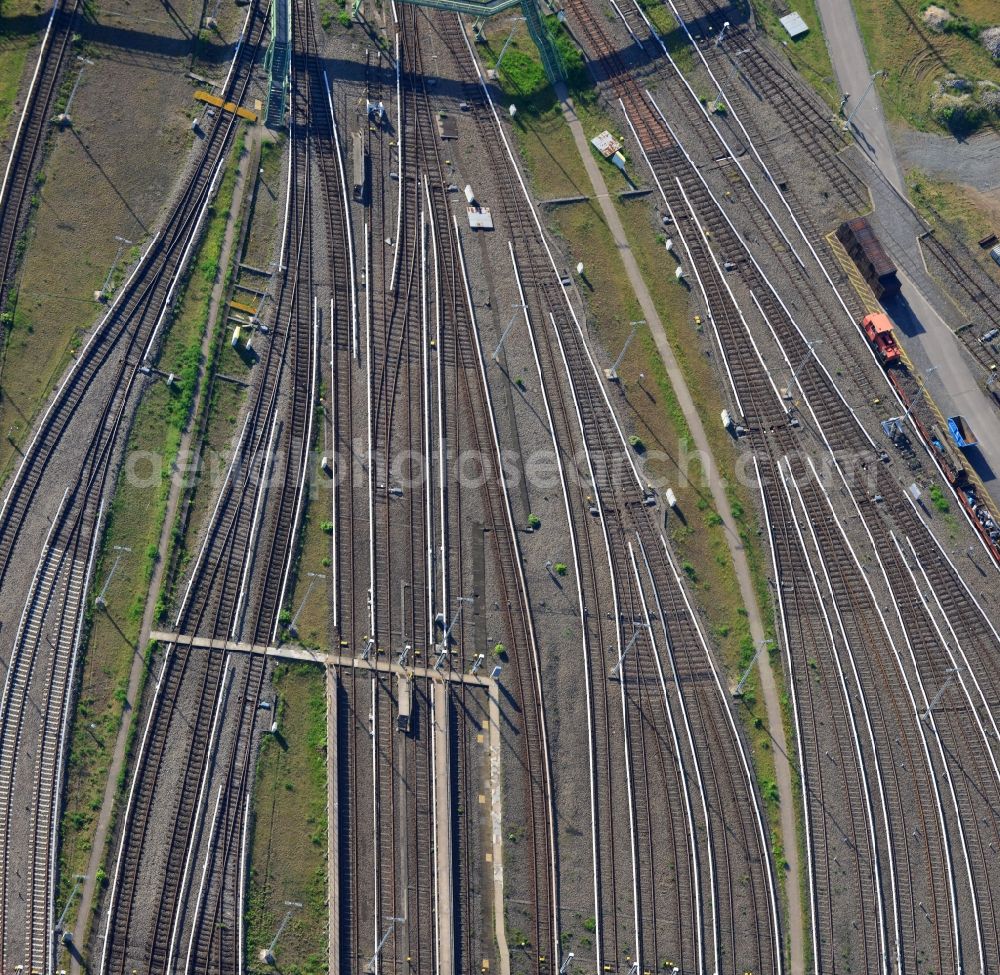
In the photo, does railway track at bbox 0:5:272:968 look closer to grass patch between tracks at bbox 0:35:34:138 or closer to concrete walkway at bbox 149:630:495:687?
grass patch between tracks at bbox 0:35:34:138

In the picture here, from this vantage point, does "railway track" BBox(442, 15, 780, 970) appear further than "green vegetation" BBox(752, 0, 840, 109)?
No

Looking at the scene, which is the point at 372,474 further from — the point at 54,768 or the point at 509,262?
the point at 54,768

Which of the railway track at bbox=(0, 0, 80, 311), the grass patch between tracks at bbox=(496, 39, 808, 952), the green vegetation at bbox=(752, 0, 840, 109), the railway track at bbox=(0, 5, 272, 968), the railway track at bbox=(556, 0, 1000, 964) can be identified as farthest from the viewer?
the green vegetation at bbox=(752, 0, 840, 109)

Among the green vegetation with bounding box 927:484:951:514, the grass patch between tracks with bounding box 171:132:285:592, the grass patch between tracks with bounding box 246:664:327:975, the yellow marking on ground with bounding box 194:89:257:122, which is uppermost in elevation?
the yellow marking on ground with bounding box 194:89:257:122

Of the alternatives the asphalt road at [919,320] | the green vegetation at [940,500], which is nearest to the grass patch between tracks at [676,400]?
the green vegetation at [940,500]

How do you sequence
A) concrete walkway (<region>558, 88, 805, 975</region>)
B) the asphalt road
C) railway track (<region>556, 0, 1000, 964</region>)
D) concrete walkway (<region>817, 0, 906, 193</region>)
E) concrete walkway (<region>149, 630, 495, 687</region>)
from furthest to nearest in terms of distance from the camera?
concrete walkway (<region>817, 0, 906, 193</region>)
the asphalt road
railway track (<region>556, 0, 1000, 964</region>)
concrete walkway (<region>558, 88, 805, 975</region>)
concrete walkway (<region>149, 630, 495, 687</region>)

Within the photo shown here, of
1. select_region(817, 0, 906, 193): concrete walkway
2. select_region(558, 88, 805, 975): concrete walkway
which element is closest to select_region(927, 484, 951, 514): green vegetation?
select_region(558, 88, 805, 975): concrete walkway

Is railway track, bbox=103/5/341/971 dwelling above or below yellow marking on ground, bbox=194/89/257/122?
below

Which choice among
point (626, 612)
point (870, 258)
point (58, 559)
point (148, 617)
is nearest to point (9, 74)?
point (58, 559)
